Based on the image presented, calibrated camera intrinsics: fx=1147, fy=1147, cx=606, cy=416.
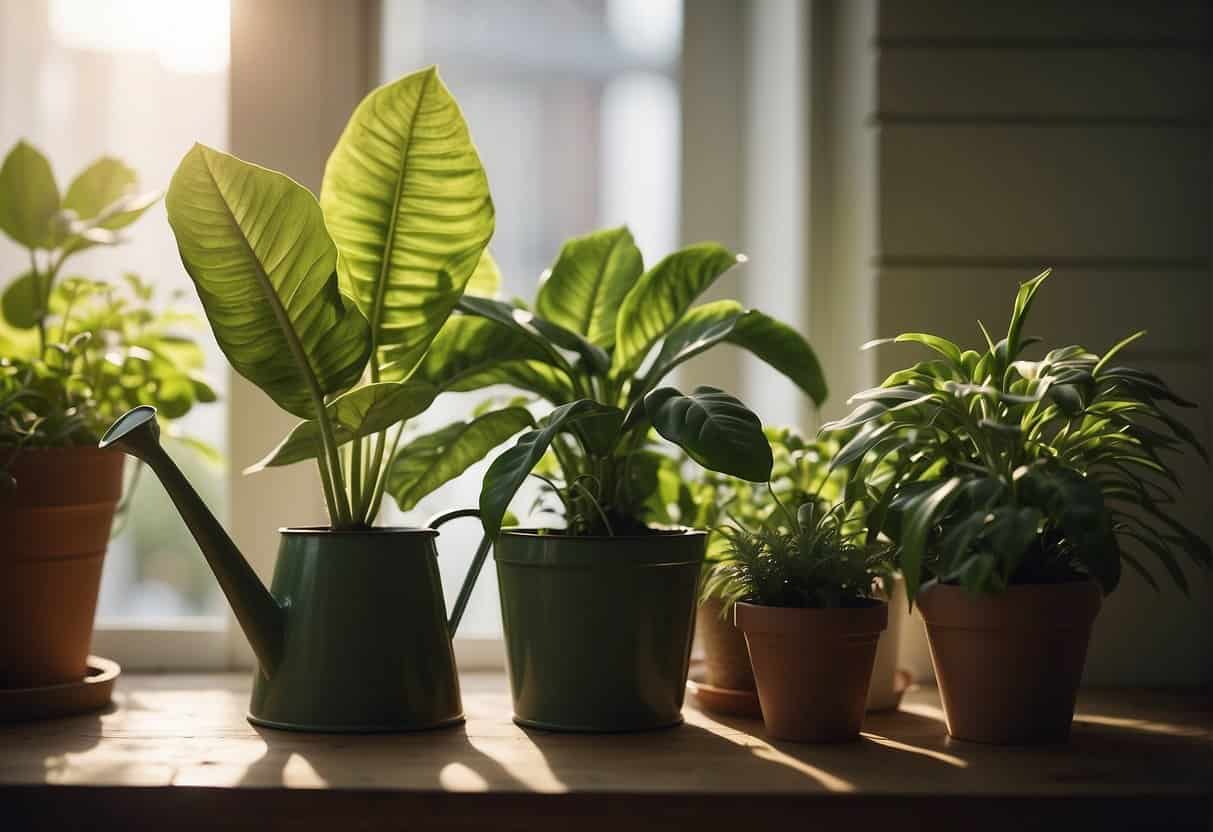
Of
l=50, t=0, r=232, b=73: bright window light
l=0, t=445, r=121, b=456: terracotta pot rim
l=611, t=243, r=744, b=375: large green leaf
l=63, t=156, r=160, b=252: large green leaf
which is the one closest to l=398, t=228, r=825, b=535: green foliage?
l=611, t=243, r=744, b=375: large green leaf

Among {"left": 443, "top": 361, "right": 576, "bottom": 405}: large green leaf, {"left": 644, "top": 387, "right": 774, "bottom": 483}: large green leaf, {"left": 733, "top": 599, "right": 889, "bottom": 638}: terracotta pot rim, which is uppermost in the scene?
{"left": 443, "top": 361, "right": 576, "bottom": 405}: large green leaf

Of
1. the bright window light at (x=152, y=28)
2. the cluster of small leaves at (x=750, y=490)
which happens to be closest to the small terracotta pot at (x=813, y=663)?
the cluster of small leaves at (x=750, y=490)

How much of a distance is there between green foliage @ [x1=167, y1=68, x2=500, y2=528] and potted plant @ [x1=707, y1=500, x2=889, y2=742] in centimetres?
41

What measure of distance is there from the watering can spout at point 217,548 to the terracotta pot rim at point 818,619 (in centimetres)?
51

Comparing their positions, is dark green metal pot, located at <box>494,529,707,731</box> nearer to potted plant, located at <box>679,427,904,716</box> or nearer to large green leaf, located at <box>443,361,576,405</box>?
potted plant, located at <box>679,427,904,716</box>

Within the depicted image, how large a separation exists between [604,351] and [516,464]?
0.26 metres

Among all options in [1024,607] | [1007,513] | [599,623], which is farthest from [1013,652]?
[599,623]

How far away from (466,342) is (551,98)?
2.02 ft

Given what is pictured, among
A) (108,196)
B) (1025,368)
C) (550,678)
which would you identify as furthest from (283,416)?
(1025,368)

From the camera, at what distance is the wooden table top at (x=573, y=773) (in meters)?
0.99

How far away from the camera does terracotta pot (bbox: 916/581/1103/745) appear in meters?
1.13

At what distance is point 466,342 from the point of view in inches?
53.3

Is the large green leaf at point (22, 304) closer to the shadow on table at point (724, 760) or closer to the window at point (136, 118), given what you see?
the window at point (136, 118)

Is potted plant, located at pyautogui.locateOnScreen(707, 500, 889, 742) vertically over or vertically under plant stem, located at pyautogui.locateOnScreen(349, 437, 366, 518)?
under
